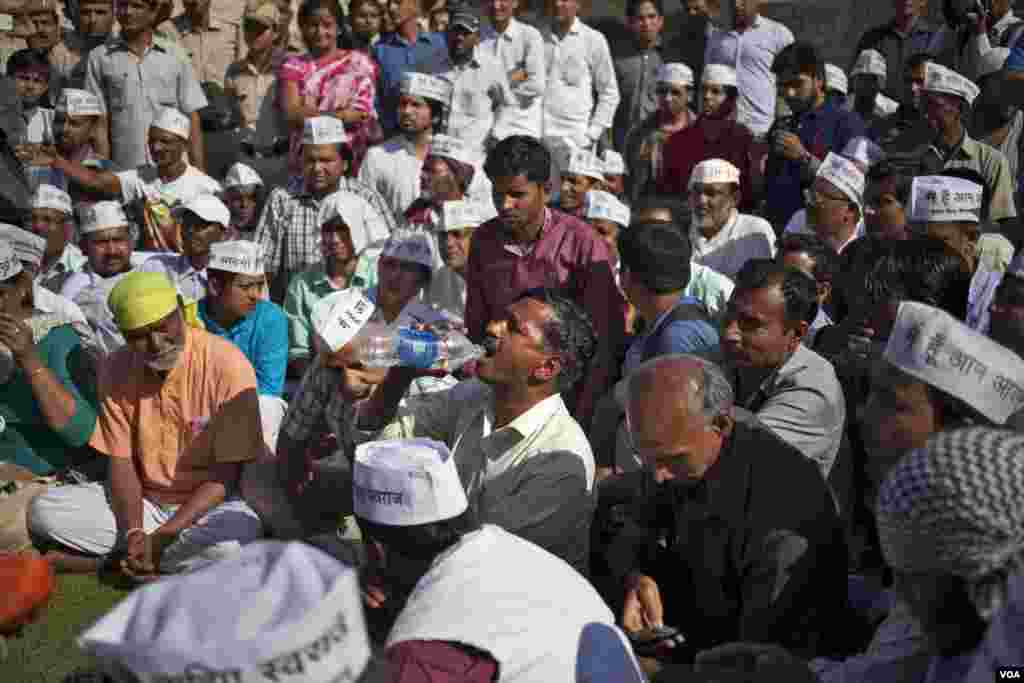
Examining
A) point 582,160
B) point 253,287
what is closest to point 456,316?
point 253,287

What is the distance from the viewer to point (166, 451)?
21.2 ft

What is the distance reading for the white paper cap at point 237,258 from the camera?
304 inches

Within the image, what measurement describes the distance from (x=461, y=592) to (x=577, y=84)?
7986mm

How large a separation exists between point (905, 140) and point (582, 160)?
2.42 meters

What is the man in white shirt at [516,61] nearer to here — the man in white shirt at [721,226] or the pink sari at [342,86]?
the pink sari at [342,86]

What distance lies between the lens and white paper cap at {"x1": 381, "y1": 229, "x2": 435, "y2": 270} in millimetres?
7664

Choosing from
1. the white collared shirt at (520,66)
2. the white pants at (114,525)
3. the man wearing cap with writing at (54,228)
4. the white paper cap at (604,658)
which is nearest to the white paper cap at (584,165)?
the white collared shirt at (520,66)

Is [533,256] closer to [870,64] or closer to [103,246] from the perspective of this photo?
[103,246]

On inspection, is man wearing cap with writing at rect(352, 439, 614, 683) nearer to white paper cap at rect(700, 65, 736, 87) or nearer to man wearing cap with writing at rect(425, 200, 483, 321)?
man wearing cap with writing at rect(425, 200, 483, 321)

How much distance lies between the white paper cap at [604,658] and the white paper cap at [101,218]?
19.9 feet

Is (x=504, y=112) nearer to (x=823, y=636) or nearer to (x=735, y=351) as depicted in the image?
(x=735, y=351)

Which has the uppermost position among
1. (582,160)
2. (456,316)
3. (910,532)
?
(910,532)

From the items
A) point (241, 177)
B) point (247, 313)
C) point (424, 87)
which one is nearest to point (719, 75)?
point (424, 87)

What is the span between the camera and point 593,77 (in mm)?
10969
